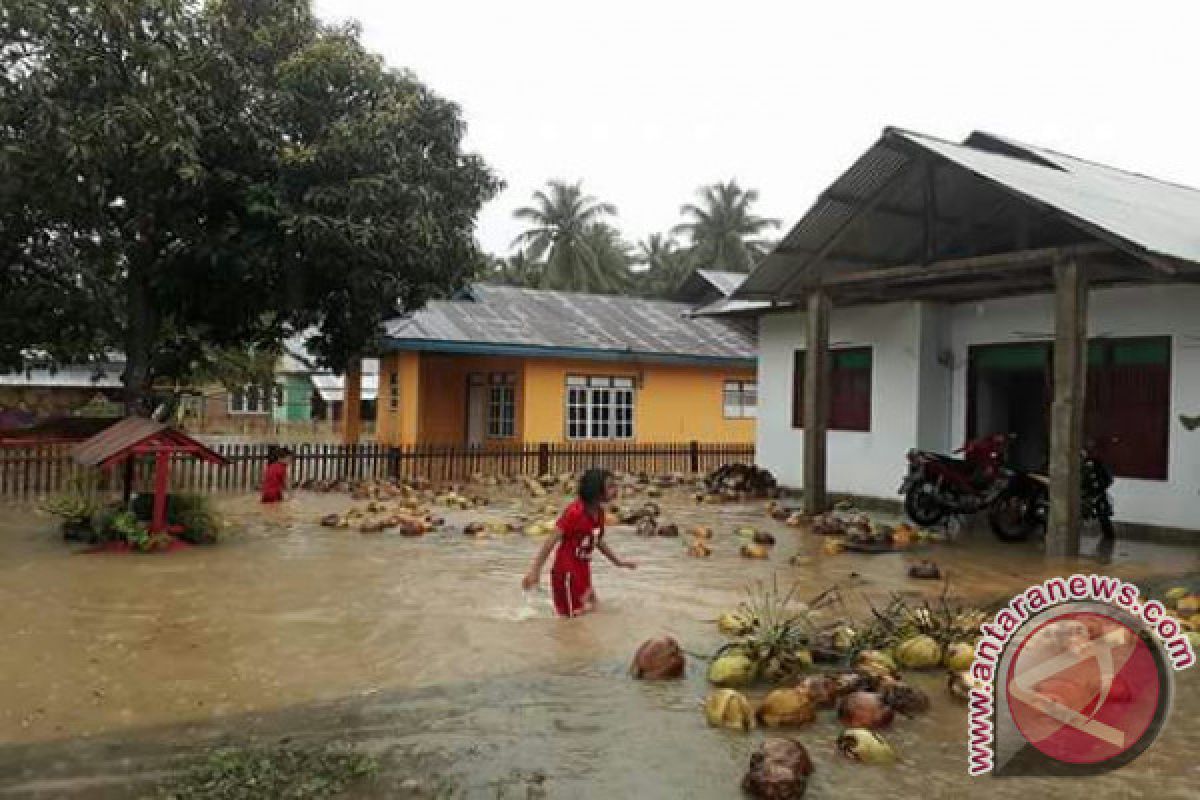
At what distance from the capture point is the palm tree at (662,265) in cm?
4838

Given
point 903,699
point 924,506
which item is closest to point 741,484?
point 924,506

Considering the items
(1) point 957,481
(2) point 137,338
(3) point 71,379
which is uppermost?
(2) point 137,338

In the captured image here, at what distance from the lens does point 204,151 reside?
12.9 metres

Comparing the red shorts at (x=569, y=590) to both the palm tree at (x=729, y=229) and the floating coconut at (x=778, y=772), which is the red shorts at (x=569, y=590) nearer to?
the floating coconut at (x=778, y=772)

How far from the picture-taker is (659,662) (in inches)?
215

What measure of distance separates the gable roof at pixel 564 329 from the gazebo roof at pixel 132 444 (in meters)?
8.93

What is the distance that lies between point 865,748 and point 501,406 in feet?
60.5

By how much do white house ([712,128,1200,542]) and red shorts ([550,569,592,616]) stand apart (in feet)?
18.7

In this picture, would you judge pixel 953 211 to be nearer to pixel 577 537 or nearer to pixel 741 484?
pixel 741 484

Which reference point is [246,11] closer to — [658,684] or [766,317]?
[766,317]

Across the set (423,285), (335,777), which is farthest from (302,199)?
(335,777)

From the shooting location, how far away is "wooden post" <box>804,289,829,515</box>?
12.9m

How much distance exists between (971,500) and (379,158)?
29.4ft

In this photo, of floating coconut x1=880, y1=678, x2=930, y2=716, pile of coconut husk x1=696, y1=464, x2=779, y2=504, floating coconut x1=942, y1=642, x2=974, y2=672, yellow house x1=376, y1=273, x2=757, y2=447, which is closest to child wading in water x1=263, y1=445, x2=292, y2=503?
yellow house x1=376, y1=273, x2=757, y2=447
